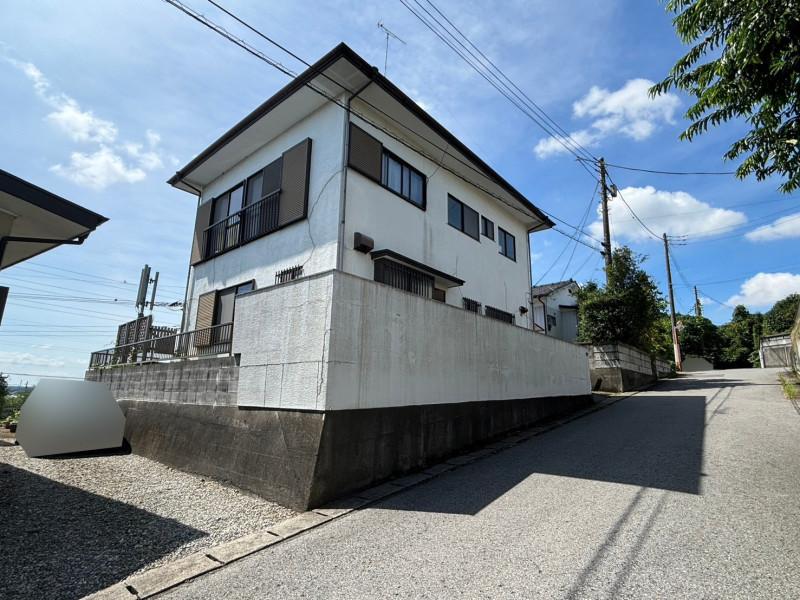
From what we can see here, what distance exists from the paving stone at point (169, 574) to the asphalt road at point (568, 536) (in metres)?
0.14

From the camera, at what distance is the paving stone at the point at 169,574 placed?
308cm

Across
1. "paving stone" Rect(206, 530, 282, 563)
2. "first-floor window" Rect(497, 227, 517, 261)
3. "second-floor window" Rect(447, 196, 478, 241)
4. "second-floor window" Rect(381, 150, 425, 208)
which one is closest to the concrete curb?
"paving stone" Rect(206, 530, 282, 563)

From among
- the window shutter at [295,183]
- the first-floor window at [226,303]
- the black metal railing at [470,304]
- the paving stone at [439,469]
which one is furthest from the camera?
the black metal railing at [470,304]

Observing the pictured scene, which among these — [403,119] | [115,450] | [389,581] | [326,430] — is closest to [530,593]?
[389,581]

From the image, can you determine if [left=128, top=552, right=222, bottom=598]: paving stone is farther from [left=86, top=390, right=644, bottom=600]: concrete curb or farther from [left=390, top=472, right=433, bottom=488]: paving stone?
[left=390, top=472, right=433, bottom=488]: paving stone

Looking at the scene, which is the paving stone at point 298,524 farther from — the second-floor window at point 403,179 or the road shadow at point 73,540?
the second-floor window at point 403,179

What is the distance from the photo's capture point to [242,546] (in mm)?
3730

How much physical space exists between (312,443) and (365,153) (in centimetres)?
630

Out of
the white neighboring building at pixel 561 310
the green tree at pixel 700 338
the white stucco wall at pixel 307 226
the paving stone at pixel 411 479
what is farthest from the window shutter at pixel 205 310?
the green tree at pixel 700 338

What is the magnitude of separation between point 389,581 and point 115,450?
925cm

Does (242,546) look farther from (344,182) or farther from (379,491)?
(344,182)

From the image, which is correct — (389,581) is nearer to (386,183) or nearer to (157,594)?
(157,594)

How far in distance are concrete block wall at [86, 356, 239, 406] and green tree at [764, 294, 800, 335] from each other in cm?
4209

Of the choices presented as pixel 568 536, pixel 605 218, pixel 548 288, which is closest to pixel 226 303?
pixel 568 536
